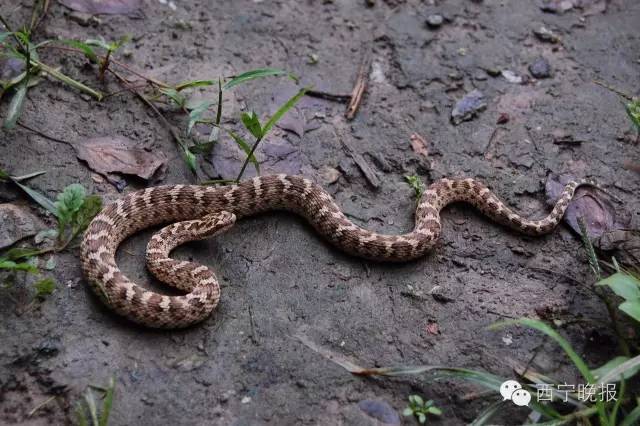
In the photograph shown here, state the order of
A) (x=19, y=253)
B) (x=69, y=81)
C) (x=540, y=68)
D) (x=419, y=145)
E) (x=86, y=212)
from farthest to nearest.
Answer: (x=540, y=68), (x=419, y=145), (x=69, y=81), (x=86, y=212), (x=19, y=253)

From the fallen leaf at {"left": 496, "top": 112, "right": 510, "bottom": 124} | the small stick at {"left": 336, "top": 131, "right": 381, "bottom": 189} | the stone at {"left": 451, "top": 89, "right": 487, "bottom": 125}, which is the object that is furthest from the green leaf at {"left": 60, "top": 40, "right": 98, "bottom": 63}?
the fallen leaf at {"left": 496, "top": 112, "right": 510, "bottom": 124}

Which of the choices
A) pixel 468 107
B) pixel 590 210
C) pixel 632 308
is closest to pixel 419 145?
pixel 468 107

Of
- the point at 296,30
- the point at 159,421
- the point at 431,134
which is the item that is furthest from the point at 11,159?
the point at 431,134

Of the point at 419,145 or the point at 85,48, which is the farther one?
the point at 419,145

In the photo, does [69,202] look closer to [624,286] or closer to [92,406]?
[92,406]

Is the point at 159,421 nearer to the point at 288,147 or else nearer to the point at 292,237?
the point at 292,237

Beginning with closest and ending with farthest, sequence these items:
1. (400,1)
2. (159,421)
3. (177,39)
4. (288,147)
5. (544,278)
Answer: (159,421)
(544,278)
(288,147)
(177,39)
(400,1)
